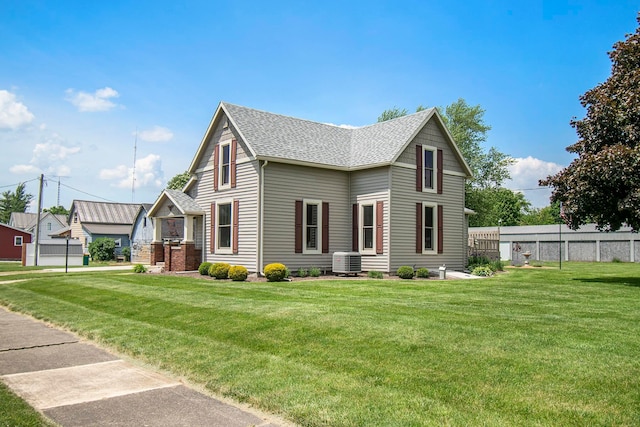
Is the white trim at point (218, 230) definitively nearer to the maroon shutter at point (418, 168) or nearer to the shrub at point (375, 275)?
the shrub at point (375, 275)

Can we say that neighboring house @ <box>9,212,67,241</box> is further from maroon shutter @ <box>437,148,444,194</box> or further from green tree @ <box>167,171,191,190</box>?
maroon shutter @ <box>437,148,444,194</box>

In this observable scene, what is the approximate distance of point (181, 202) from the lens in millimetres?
23547

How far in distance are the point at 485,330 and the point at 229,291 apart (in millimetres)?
8288

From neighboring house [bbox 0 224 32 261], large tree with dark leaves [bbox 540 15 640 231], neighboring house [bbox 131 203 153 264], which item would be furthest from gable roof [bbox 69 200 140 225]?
large tree with dark leaves [bbox 540 15 640 231]

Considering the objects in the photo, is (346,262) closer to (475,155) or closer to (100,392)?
(100,392)

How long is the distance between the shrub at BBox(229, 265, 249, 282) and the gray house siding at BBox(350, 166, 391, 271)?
17.0ft

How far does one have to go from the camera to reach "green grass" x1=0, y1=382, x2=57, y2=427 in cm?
540

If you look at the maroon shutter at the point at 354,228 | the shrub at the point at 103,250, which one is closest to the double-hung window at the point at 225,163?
the maroon shutter at the point at 354,228

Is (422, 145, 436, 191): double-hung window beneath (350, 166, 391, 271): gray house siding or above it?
above

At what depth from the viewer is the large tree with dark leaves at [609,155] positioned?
16906 mm

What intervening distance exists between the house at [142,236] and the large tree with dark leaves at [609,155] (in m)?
31.4

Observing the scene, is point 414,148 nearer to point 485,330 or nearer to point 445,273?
point 445,273

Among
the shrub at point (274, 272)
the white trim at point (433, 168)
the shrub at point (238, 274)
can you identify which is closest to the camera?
the shrub at point (274, 272)

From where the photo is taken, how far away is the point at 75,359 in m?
8.55
